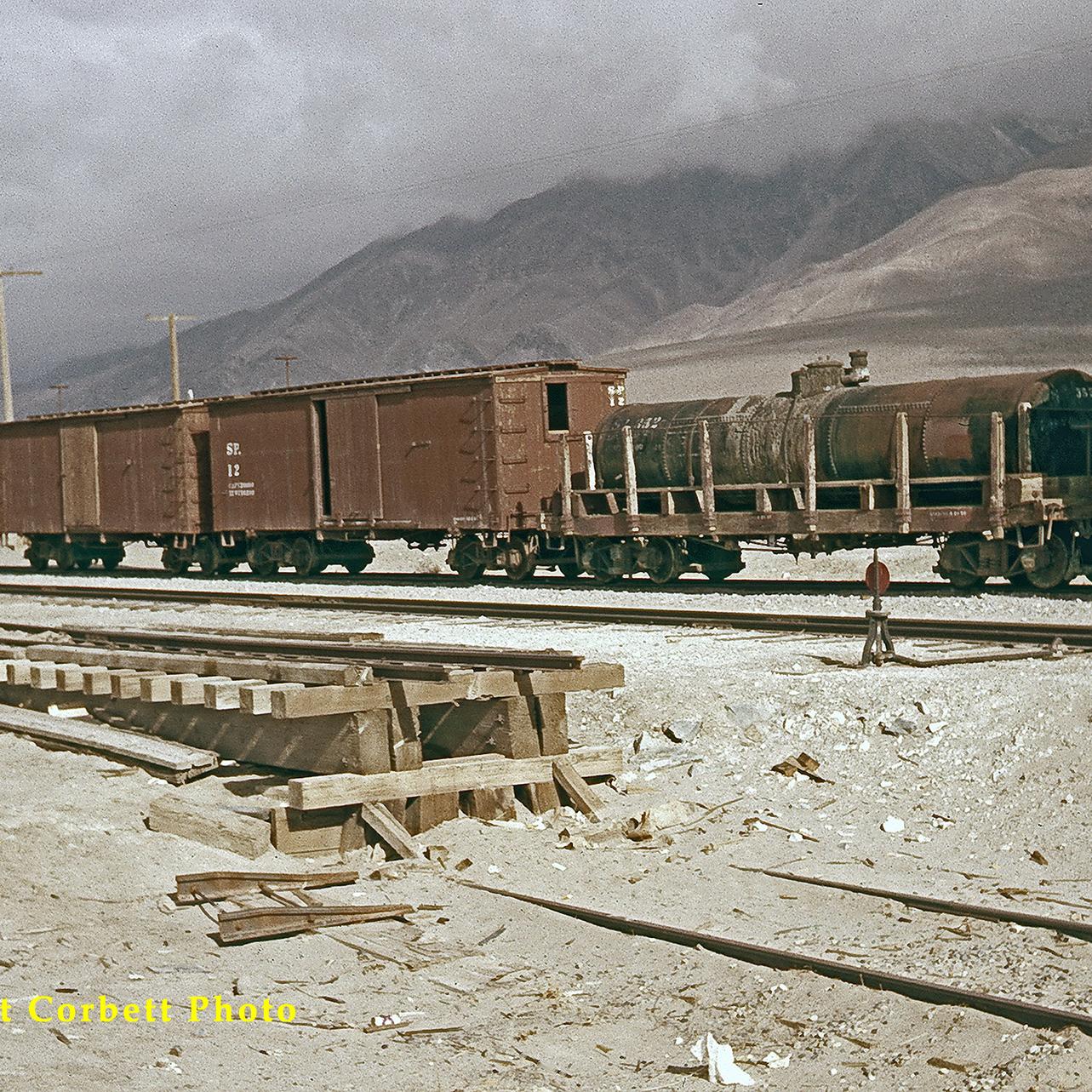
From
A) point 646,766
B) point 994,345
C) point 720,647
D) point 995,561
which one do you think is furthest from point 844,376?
point 994,345

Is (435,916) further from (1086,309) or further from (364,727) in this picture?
(1086,309)

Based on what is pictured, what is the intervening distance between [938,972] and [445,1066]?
2.48m

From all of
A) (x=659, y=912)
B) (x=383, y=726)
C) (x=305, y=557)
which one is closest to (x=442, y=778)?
(x=383, y=726)

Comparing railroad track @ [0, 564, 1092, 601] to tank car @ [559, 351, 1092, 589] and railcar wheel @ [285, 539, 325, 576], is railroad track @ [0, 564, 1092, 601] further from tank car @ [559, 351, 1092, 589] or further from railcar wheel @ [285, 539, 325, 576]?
tank car @ [559, 351, 1092, 589]

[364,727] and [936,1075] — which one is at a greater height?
[364,727]

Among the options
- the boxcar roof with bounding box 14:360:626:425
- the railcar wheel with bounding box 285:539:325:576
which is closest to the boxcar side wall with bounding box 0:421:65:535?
the boxcar roof with bounding box 14:360:626:425

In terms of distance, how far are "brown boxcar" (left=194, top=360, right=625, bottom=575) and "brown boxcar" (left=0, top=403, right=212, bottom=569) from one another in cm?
108

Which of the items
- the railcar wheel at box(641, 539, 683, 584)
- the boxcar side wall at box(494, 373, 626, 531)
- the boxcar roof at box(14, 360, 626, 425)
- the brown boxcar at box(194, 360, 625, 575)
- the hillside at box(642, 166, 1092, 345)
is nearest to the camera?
the railcar wheel at box(641, 539, 683, 584)

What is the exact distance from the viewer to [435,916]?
8.10 meters

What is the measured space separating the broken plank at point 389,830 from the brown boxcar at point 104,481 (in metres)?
22.1

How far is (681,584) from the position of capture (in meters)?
23.1

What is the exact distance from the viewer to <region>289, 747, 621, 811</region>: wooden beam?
9172mm

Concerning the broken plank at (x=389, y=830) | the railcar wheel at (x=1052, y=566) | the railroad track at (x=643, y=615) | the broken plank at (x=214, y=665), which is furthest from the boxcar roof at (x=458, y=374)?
the broken plank at (x=389, y=830)

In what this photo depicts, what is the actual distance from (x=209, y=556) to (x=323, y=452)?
4.76 m
